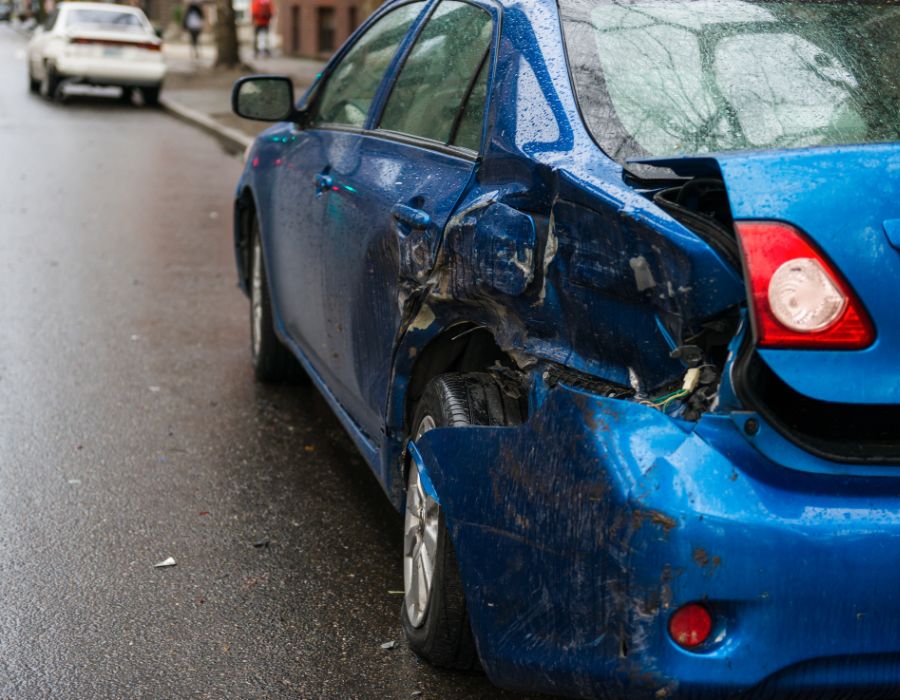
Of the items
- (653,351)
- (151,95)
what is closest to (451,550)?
(653,351)

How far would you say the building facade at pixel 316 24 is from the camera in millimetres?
37375

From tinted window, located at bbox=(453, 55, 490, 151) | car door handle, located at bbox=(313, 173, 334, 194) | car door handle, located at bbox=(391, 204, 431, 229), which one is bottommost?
car door handle, located at bbox=(313, 173, 334, 194)

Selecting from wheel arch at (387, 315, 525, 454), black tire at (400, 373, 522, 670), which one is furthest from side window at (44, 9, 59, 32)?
black tire at (400, 373, 522, 670)

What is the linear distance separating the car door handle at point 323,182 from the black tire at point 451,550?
1309 millimetres

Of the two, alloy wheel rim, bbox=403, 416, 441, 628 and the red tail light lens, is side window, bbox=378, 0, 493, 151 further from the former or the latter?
the red tail light lens

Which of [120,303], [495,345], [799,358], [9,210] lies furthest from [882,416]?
[9,210]

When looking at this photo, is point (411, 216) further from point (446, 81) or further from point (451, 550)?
point (451, 550)

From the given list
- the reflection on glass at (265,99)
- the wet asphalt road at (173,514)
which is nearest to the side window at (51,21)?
the wet asphalt road at (173,514)

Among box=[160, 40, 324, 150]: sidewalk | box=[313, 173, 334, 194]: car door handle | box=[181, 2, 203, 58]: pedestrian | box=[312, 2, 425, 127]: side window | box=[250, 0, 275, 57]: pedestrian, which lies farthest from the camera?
box=[250, 0, 275, 57]: pedestrian

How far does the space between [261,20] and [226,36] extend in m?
7.09

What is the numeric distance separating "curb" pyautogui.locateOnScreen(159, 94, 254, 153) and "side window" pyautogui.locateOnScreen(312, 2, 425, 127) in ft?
32.5

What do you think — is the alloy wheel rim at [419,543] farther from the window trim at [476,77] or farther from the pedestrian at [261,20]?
the pedestrian at [261,20]

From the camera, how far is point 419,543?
351 centimetres

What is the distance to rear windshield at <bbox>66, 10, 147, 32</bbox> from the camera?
24094 mm
